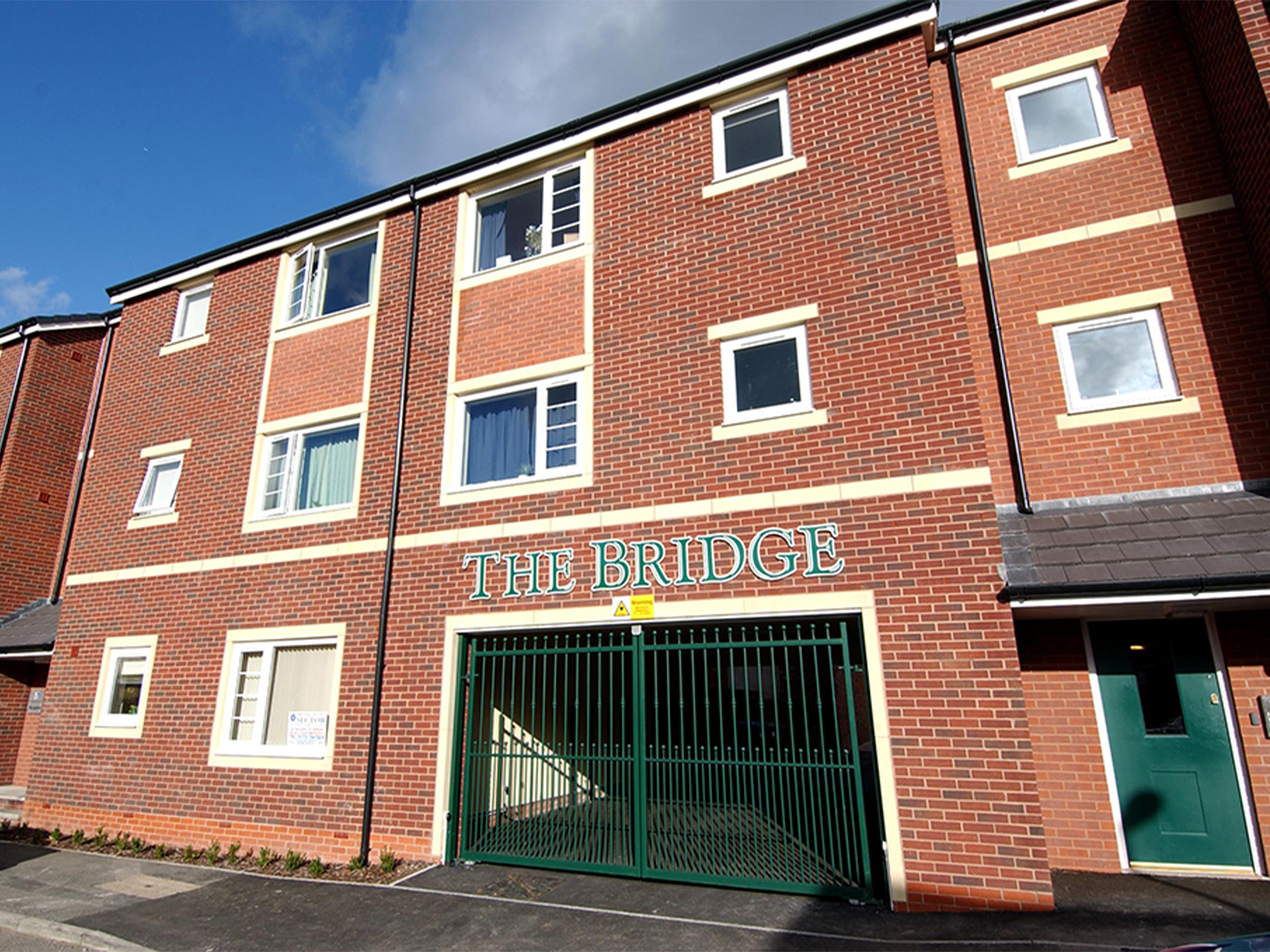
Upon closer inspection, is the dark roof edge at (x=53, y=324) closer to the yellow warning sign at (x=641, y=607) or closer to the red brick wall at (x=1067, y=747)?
the yellow warning sign at (x=641, y=607)

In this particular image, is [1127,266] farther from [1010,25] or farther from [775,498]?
[775,498]

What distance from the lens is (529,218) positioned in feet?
32.7

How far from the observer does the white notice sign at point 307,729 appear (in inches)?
339

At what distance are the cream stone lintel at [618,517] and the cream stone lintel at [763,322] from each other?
1829 millimetres

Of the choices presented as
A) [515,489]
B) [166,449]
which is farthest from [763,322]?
[166,449]

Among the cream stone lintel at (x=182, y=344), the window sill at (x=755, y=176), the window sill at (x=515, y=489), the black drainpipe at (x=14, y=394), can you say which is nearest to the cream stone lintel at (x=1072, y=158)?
the window sill at (x=755, y=176)

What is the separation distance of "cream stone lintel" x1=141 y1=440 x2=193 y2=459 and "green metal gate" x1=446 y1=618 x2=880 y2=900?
615 cm

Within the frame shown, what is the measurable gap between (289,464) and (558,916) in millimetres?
7005

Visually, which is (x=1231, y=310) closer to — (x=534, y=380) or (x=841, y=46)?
(x=841, y=46)

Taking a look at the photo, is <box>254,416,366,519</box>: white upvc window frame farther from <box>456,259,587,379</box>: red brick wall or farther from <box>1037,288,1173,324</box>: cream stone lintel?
<box>1037,288,1173,324</box>: cream stone lintel

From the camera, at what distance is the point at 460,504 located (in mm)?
8617

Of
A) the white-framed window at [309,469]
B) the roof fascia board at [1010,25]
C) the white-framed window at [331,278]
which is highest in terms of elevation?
the roof fascia board at [1010,25]

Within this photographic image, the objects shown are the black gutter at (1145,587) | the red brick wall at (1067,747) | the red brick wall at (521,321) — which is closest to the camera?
the black gutter at (1145,587)

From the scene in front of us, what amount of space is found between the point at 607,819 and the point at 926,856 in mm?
3175
